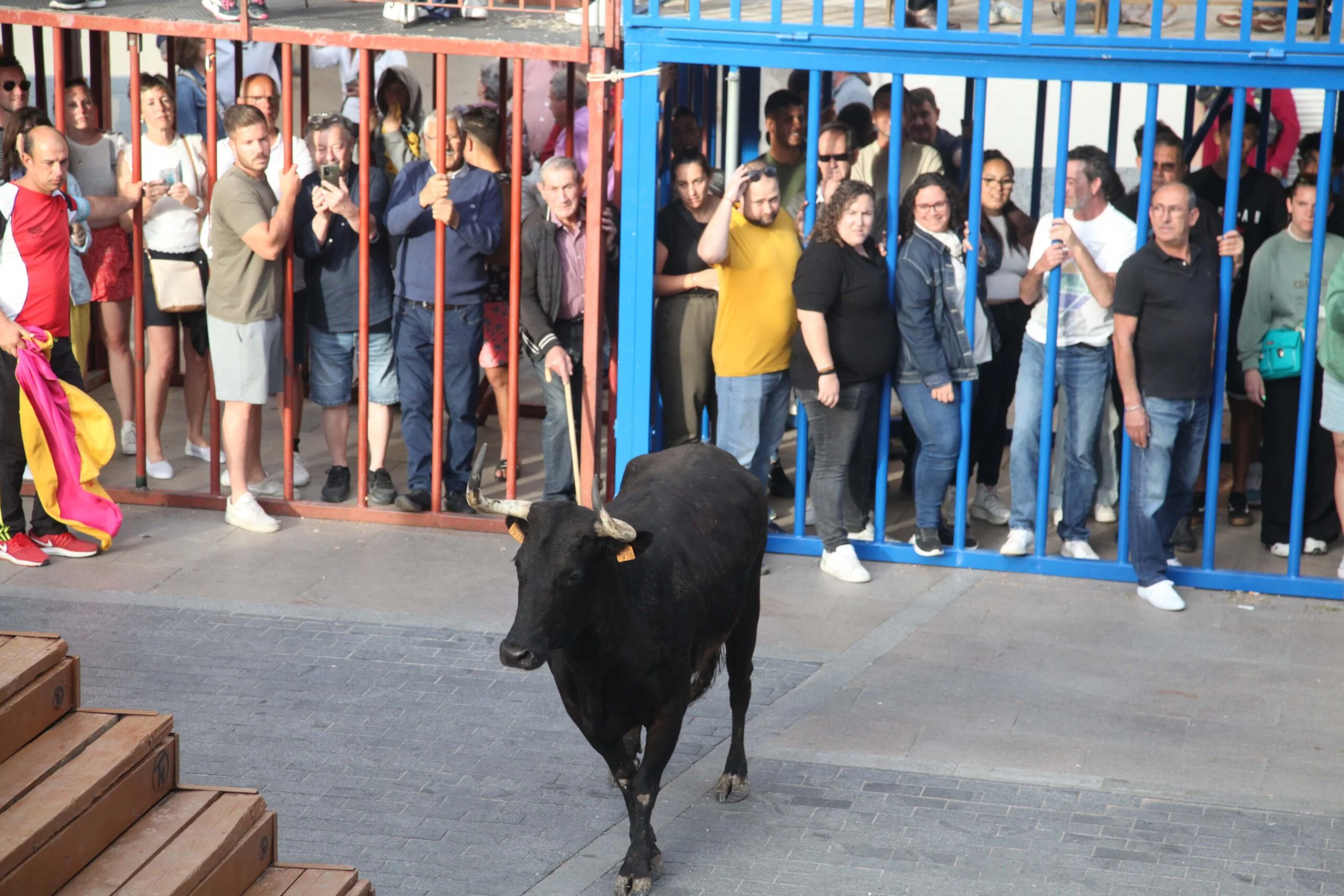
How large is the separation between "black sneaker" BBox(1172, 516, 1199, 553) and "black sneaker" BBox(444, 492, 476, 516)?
385 centimetres

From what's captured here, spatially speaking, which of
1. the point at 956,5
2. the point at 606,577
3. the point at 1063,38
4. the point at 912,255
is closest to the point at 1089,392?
the point at 912,255

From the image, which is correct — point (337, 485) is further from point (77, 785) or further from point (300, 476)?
point (77, 785)

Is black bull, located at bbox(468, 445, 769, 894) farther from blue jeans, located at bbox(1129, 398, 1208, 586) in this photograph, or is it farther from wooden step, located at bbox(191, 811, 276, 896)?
blue jeans, located at bbox(1129, 398, 1208, 586)

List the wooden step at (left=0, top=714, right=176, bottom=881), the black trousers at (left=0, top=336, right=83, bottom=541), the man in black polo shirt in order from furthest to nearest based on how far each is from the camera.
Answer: the black trousers at (left=0, top=336, right=83, bottom=541) < the man in black polo shirt < the wooden step at (left=0, top=714, right=176, bottom=881)

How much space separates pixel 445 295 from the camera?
8922 millimetres

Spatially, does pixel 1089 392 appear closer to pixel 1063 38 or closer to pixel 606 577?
pixel 1063 38

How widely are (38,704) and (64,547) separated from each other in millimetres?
4094

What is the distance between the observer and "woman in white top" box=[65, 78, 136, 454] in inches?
364

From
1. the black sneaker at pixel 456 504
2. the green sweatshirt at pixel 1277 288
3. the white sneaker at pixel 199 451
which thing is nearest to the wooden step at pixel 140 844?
the black sneaker at pixel 456 504

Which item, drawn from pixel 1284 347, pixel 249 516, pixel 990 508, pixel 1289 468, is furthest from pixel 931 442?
pixel 249 516

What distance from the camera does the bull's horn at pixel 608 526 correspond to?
5.04 meters

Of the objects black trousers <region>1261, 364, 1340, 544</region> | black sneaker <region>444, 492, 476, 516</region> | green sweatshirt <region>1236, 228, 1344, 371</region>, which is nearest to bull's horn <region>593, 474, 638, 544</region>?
black sneaker <region>444, 492, 476, 516</region>

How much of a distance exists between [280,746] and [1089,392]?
446 centimetres

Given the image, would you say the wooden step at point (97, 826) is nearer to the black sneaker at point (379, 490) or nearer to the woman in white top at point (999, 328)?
the black sneaker at point (379, 490)
